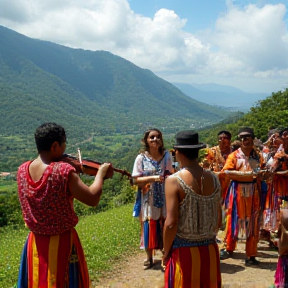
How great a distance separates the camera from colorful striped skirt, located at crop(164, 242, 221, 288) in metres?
3.17

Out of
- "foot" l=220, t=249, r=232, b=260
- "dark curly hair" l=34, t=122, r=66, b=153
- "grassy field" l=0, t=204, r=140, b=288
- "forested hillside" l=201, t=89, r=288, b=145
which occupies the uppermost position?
"forested hillside" l=201, t=89, r=288, b=145

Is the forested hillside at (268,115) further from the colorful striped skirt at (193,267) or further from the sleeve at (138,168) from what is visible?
the colorful striped skirt at (193,267)

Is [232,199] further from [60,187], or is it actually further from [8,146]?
[8,146]

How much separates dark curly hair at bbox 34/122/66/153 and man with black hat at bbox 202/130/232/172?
4.01 metres

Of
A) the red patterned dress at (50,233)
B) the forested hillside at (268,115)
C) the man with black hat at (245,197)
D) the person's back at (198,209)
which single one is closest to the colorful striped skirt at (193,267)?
the person's back at (198,209)

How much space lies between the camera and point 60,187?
3014 mm

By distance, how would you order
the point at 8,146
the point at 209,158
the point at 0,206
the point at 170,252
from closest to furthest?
the point at 170,252 < the point at 209,158 < the point at 0,206 < the point at 8,146

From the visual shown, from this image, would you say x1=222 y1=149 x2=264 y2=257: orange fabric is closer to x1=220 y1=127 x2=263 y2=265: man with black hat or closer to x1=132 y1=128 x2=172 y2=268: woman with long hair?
x1=220 y1=127 x2=263 y2=265: man with black hat

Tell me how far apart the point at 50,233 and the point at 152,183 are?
7.62 ft

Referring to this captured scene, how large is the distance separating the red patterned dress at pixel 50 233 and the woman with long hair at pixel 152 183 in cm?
200

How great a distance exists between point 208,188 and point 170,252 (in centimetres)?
63

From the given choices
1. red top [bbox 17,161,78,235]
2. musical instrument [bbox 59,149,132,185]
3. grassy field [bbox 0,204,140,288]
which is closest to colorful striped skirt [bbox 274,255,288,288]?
musical instrument [bbox 59,149,132,185]

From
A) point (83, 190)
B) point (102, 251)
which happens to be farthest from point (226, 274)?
point (83, 190)

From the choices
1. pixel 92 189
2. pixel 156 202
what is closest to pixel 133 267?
pixel 156 202
